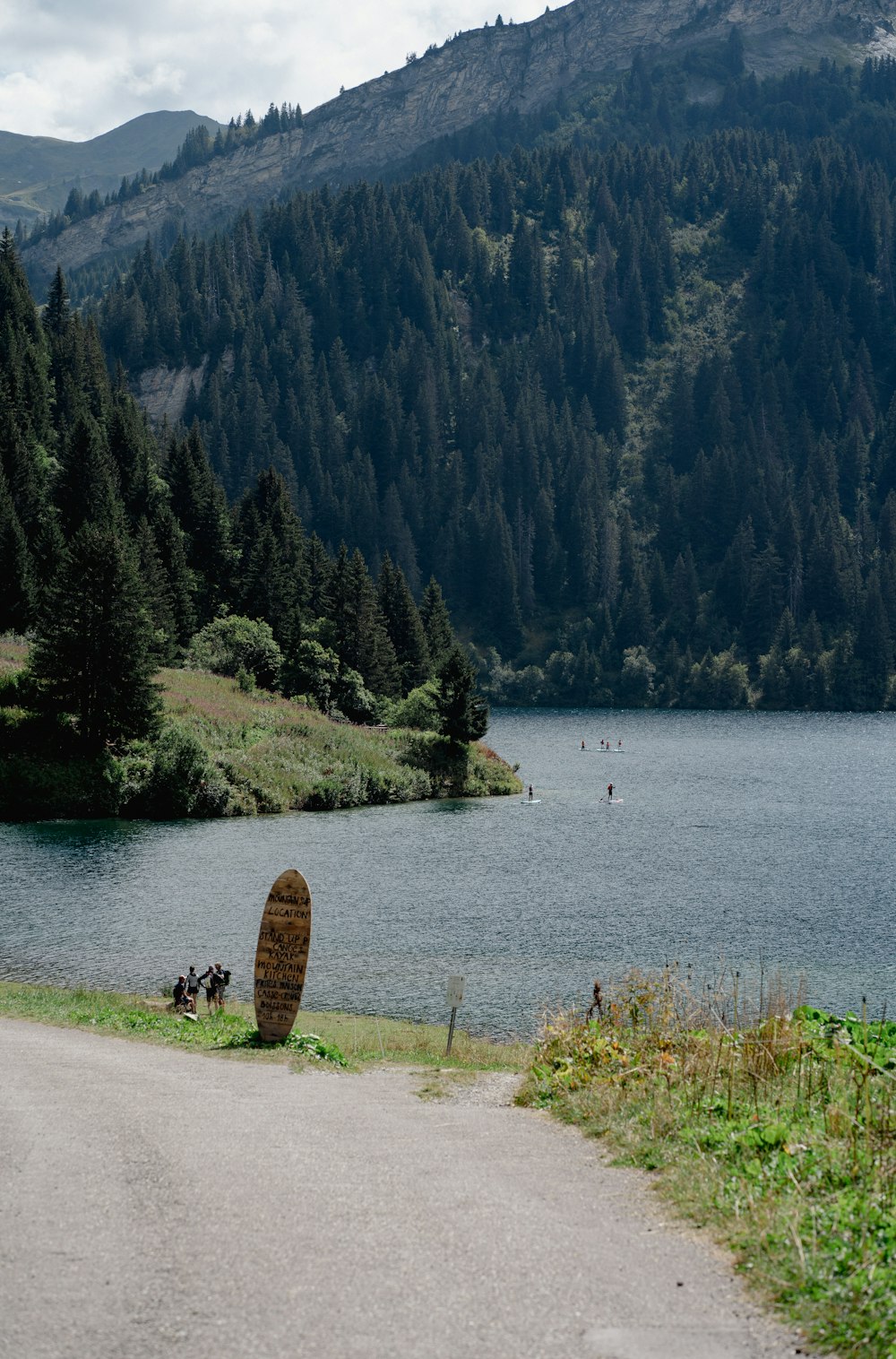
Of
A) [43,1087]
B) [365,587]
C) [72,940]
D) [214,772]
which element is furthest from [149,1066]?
[365,587]

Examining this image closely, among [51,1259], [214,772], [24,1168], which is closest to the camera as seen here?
[51,1259]

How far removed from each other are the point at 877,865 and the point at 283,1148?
170 ft

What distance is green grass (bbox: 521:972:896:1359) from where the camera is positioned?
32.6ft

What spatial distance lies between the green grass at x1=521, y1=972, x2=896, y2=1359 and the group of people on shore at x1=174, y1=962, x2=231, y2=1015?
13107 mm

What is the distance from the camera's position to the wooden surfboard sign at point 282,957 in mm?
25375

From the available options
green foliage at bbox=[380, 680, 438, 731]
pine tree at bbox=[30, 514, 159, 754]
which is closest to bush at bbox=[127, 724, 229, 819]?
pine tree at bbox=[30, 514, 159, 754]

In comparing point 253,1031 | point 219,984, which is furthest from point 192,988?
point 253,1031

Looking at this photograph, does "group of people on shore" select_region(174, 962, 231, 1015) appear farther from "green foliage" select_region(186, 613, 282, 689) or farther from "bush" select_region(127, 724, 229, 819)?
"green foliage" select_region(186, 613, 282, 689)

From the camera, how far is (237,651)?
111 meters

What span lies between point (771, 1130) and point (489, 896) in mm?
40070

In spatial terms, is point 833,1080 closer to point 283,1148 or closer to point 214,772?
point 283,1148

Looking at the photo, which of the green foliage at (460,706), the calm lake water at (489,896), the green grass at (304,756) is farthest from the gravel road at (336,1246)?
the green foliage at (460,706)

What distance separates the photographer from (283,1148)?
15.3m

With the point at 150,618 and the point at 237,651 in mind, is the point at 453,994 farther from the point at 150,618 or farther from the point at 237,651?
the point at 237,651
